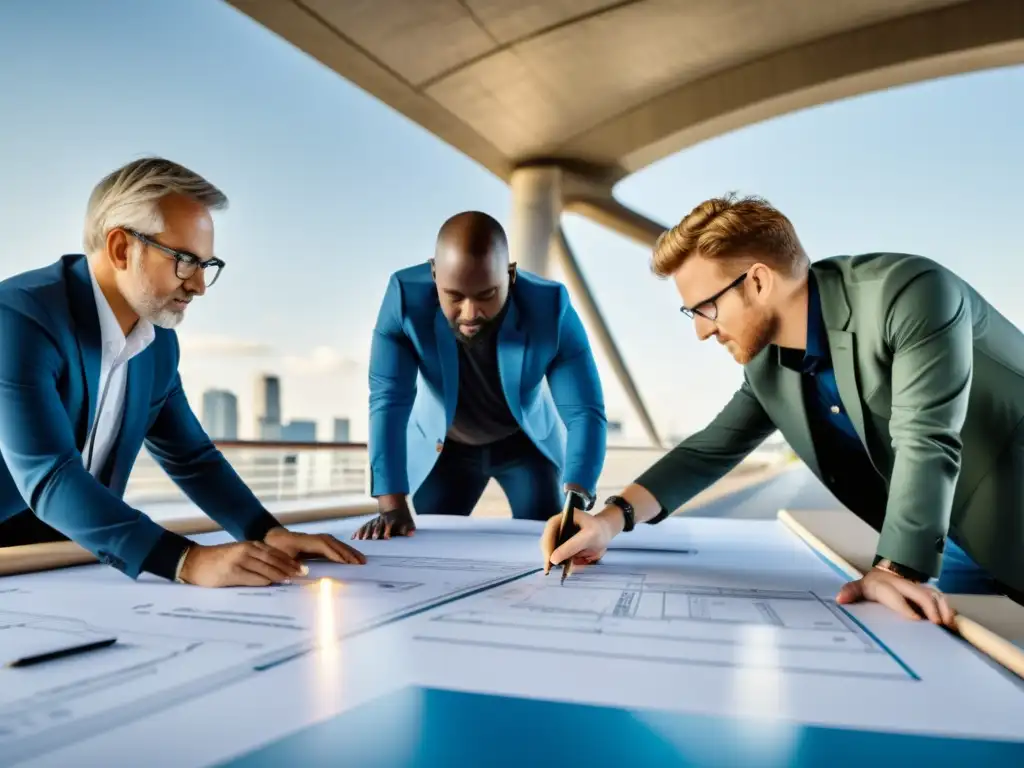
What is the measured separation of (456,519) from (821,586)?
1202 millimetres

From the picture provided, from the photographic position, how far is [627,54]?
7.16 meters

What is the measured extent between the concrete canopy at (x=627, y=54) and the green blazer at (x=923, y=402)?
5529 mm

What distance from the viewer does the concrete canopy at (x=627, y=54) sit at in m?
6.38

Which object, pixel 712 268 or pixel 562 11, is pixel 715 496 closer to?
pixel 562 11

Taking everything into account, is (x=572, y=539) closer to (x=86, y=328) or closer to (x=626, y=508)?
(x=626, y=508)

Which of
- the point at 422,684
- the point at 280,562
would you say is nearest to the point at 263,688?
the point at 422,684

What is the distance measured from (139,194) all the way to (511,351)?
108cm

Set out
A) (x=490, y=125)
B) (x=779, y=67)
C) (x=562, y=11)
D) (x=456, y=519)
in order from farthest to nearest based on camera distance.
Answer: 1. (x=490, y=125)
2. (x=779, y=67)
3. (x=562, y=11)
4. (x=456, y=519)

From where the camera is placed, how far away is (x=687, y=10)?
6480mm

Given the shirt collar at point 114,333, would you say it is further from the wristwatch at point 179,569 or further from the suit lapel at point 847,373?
the suit lapel at point 847,373

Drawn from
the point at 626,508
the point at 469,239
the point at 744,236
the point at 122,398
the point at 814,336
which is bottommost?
the point at 626,508

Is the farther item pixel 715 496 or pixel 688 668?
pixel 715 496

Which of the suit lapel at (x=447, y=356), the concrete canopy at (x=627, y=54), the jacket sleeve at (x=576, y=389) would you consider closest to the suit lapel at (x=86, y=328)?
the suit lapel at (x=447, y=356)

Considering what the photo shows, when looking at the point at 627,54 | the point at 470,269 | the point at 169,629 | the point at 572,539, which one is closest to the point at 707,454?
the point at 572,539
